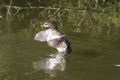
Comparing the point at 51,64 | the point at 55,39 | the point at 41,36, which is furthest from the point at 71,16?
the point at 51,64

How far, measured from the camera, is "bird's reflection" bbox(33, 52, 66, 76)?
873 centimetres

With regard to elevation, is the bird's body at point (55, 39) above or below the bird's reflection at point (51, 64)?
above

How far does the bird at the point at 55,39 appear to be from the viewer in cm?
977

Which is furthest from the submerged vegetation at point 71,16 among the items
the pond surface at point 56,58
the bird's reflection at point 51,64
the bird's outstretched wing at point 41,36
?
the bird's reflection at point 51,64

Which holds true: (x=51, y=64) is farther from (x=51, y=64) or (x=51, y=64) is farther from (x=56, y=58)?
(x=56, y=58)

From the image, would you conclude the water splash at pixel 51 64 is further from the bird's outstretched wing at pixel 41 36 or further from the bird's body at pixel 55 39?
the bird's outstretched wing at pixel 41 36

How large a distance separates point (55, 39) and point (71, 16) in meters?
3.72

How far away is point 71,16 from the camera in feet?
45.2

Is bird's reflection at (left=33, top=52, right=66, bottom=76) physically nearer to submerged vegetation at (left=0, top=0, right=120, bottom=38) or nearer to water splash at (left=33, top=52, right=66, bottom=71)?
water splash at (left=33, top=52, right=66, bottom=71)

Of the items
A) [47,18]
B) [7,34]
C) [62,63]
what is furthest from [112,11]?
[62,63]

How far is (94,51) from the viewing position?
10.1 metres

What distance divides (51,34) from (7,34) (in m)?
1.15

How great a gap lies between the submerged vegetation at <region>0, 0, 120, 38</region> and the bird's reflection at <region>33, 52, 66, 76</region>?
6.80 ft

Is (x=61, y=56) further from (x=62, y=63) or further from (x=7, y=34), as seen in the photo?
(x=7, y=34)
